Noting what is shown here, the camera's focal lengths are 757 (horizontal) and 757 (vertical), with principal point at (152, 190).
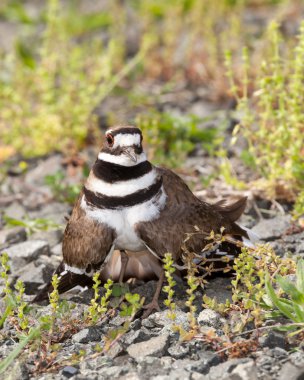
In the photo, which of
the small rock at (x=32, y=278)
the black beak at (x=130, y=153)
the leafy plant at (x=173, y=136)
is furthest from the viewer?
the leafy plant at (x=173, y=136)

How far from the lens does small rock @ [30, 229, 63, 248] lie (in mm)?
5496

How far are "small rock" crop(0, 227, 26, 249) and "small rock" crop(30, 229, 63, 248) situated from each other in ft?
0.34

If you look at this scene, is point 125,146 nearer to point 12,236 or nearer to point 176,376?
point 176,376

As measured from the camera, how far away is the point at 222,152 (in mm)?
5625

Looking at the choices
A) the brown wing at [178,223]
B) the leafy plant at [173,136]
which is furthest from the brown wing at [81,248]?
the leafy plant at [173,136]

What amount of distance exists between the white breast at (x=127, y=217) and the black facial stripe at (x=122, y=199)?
24 millimetres

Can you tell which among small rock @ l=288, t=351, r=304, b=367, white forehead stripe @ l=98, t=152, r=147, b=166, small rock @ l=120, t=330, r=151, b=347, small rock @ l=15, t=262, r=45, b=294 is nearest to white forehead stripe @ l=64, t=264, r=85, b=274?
small rock @ l=15, t=262, r=45, b=294

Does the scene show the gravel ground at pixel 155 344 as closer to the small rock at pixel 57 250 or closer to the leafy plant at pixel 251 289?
the small rock at pixel 57 250

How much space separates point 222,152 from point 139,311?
1.76 metres

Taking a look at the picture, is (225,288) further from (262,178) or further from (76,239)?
(262,178)

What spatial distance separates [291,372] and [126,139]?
1.57 meters

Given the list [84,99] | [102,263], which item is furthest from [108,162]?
[84,99]

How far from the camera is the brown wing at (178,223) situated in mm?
4188

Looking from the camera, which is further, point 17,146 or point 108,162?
point 17,146
